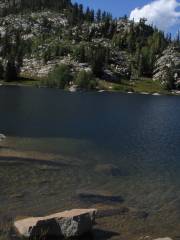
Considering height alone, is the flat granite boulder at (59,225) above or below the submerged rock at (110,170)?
above

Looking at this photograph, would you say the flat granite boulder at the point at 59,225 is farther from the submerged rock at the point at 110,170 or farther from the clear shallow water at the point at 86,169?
the submerged rock at the point at 110,170

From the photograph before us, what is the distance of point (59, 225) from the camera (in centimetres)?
2297

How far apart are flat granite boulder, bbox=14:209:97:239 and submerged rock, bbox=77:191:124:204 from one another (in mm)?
8713

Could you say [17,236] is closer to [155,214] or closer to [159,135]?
[155,214]

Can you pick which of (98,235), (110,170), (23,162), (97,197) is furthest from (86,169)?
(98,235)

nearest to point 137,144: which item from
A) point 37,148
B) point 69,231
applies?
point 37,148

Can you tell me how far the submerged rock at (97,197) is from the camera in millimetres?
32784

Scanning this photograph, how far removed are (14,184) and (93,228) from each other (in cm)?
1238

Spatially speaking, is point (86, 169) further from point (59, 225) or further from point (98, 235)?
point (59, 225)

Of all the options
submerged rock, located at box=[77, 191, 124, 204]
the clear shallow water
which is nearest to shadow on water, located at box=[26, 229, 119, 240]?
the clear shallow water

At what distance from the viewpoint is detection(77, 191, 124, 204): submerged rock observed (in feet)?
108

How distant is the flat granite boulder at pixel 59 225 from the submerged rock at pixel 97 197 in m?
8.71

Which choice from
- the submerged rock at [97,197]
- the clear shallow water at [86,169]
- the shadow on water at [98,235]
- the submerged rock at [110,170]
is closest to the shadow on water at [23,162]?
the clear shallow water at [86,169]

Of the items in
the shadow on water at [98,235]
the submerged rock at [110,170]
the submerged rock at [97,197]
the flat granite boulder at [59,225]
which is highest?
the flat granite boulder at [59,225]
